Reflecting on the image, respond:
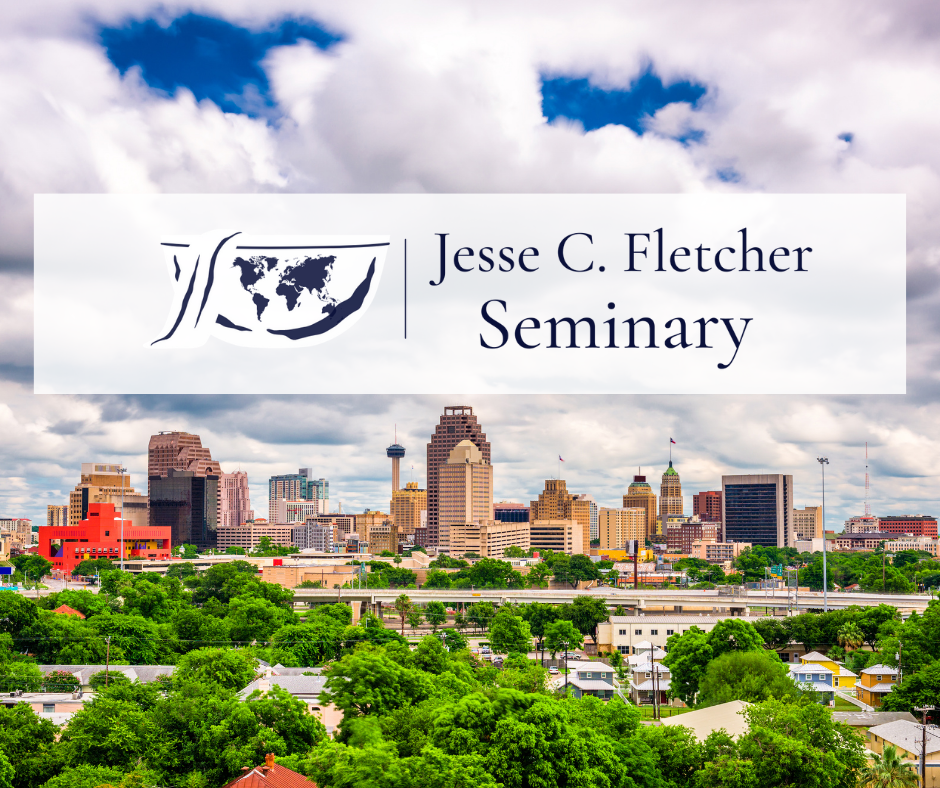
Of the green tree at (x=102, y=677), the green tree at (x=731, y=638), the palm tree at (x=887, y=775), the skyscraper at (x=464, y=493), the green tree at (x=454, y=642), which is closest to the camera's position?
the palm tree at (x=887, y=775)

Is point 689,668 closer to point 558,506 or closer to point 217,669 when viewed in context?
point 217,669

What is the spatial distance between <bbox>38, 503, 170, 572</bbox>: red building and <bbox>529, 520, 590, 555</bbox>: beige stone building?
6661 cm

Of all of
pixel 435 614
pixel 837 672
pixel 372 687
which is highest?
pixel 372 687

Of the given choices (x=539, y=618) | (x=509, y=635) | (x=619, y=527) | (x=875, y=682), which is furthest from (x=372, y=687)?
(x=619, y=527)

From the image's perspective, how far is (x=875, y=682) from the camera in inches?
1508

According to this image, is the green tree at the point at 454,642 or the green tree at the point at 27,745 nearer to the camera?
the green tree at the point at 27,745

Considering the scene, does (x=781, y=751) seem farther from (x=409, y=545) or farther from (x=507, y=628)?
(x=409, y=545)

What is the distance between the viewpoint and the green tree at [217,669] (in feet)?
89.1

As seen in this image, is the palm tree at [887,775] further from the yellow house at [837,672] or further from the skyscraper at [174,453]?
the skyscraper at [174,453]

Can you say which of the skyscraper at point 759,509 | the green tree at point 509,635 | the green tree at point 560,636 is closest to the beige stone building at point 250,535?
the skyscraper at point 759,509

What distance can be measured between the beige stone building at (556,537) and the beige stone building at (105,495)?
6190 cm

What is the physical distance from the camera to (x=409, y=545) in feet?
535

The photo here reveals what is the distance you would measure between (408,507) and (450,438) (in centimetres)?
2016

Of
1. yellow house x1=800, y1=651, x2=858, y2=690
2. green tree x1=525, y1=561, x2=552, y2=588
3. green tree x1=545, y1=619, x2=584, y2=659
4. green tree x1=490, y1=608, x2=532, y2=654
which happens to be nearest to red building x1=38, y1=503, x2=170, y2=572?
green tree x1=525, y1=561, x2=552, y2=588
